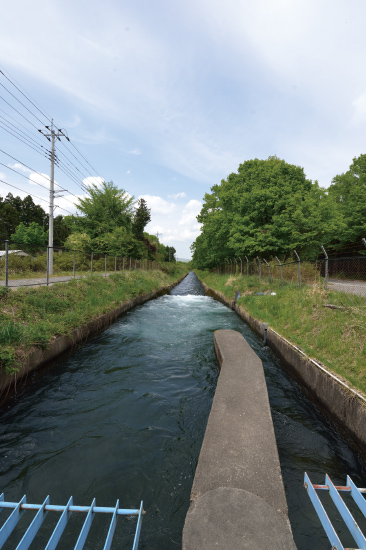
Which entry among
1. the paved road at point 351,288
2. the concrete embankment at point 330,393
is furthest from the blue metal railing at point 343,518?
the paved road at point 351,288

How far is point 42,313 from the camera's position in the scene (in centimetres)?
650

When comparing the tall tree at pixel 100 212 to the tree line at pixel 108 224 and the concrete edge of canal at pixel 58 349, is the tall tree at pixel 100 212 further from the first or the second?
the concrete edge of canal at pixel 58 349

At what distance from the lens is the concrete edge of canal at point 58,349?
4.30 metres

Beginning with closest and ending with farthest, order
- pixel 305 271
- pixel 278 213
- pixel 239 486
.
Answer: pixel 239 486
pixel 305 271
pixel 278 213

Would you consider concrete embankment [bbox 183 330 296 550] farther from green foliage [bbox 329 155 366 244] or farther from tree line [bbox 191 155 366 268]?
green foliage [bbox 329 155 366 244]

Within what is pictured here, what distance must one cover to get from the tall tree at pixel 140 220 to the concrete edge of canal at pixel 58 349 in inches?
832

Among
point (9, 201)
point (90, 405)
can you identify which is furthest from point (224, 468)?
point (9, 201)

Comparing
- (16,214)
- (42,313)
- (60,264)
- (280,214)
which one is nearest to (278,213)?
(280,214)

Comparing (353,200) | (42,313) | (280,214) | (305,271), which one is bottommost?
(42,313)

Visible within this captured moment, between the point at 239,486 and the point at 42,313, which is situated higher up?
the point at 42,313

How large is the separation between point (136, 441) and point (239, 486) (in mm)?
1710

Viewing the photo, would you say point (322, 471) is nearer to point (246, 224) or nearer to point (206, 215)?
point (246, 224)

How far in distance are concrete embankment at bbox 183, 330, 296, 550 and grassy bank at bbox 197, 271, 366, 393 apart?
180 cm

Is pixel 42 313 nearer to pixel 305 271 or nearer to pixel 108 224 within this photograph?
pixel 305 271
